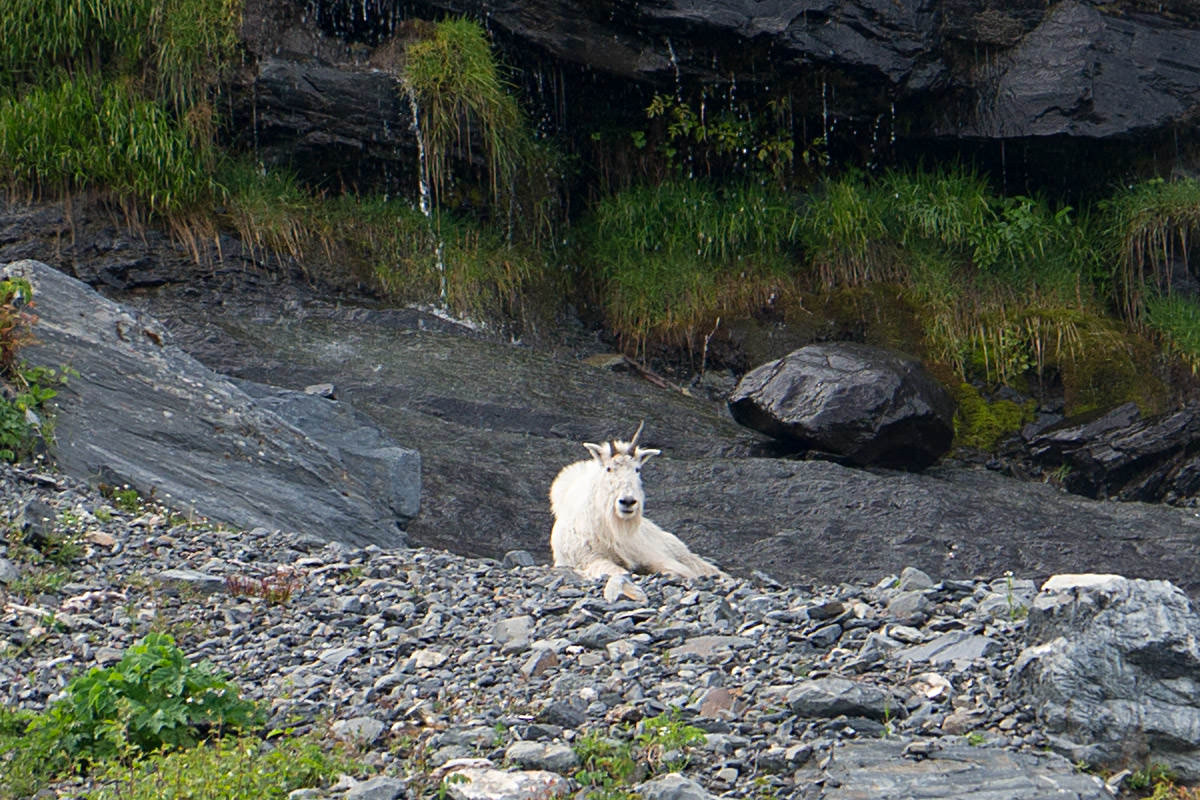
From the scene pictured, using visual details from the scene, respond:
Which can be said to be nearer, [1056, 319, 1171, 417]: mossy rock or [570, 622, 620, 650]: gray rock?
[570, 622, 620, 650]: gray rock

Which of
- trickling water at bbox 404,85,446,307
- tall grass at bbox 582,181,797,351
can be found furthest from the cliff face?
tall grass at bbox 582,181,797,351

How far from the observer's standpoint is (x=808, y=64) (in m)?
16.4

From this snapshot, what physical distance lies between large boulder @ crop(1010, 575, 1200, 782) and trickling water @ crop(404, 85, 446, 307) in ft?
38.3

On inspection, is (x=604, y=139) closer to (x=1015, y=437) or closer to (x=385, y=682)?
(x=1015, y=437)

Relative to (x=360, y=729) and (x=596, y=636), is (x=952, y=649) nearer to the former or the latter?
(x=596, y=636)

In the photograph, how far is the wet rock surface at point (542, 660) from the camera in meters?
4.43

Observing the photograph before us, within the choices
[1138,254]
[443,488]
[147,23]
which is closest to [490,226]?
[147,23]

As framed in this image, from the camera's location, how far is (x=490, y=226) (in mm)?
17031

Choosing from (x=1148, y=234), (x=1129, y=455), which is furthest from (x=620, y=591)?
(x=1148, y=234)

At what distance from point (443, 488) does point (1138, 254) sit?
1019 centimetres

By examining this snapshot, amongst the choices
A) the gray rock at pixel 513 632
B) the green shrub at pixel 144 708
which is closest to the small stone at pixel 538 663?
the gray rock at pixel 513 632

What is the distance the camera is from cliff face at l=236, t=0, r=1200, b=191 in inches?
634

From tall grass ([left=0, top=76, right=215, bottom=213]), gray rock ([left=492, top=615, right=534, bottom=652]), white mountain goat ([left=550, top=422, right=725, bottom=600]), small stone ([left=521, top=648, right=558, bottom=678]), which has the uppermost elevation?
tall grass ([left=0, top=76, right=215, bottom=213])

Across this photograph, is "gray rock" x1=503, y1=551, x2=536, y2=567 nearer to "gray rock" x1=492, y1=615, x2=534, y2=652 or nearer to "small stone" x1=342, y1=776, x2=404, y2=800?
"gray rock" x1=492, y1=615, x2=534, y2=652
